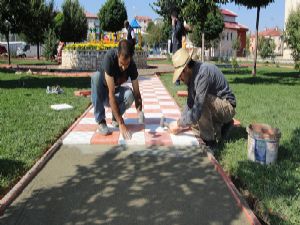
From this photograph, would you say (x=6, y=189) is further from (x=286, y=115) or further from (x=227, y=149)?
(x=286, y=115)

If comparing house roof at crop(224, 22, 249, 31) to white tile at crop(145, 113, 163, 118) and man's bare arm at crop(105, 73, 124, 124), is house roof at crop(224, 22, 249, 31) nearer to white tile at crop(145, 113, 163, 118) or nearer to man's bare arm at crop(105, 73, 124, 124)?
white tile at crop(145, 113, 163, 118)

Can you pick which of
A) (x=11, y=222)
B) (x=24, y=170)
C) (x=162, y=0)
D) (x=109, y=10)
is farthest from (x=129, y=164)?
(x=109, y=10)

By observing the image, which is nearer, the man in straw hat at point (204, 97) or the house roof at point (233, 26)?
the man in straw hat at point (204, 97)

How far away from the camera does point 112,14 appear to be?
36344 millimetres

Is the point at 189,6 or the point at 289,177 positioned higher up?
the point at 189,6

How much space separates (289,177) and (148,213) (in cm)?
154

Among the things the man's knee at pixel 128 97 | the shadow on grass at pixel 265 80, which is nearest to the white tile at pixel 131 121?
the man's knee at pixel 128 97

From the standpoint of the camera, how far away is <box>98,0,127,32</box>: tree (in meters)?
36.3

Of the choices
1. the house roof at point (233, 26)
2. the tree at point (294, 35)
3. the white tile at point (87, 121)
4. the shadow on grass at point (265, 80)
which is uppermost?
the house roof at point (233, 26)

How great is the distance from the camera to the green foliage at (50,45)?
27.0 m

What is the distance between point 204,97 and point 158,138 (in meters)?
0.99

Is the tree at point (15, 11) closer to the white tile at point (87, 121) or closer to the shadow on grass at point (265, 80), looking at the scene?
the white tile at point (87, 121)

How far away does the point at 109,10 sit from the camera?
119 feet

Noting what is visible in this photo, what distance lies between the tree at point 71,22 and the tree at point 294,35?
2387 centimetres
